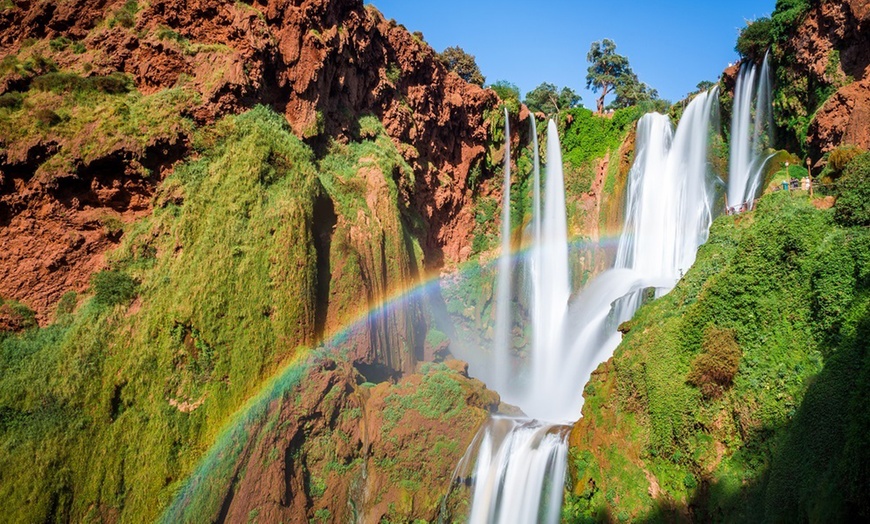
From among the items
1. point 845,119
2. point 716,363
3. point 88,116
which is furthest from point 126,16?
point 845,119

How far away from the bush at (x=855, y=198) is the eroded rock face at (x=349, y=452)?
484 inches

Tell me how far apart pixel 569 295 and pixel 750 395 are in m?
19.9

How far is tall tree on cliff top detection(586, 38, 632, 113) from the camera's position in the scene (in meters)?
46.5

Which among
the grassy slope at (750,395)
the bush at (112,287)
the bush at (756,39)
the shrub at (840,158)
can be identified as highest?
the bush at (756,39)

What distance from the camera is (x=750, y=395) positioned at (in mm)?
12320

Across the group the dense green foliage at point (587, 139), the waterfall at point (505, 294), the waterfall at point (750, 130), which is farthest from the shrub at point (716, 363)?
the dense green foliage at point (587, 139)

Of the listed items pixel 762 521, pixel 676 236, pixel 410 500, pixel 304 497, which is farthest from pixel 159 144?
pixel 676 236

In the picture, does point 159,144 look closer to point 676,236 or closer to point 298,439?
point 298,439

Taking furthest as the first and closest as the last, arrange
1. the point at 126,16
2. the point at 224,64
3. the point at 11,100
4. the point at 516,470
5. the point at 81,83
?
the point at 126,16 → the point at 224,64 → the point at 81,83 → the point at 11,100 → the point at 516,470

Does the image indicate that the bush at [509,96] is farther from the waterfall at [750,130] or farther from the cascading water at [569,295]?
the waterfall at [750,130]

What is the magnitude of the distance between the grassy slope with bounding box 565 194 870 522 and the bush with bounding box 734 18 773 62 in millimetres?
14087

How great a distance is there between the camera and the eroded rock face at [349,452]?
639 inches

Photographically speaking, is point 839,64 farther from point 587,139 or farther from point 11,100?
point 11,100

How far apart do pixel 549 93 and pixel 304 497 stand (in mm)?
37515
